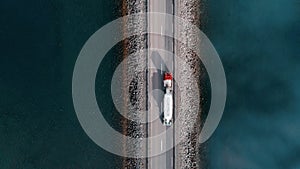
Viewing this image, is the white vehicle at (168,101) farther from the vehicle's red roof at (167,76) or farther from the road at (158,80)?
the road at (158,80)

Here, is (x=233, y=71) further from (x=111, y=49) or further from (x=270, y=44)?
(x=111, y=49)

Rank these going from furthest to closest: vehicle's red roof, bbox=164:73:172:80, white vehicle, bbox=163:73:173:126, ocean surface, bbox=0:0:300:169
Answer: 1. ocean surface, bbox=0:0:300:169
2. vehicle's red roof, bbox=164:73:172:80
3. white vehicle, bbox=163:73:173:126

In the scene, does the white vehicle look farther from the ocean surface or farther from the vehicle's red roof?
the ocean surface

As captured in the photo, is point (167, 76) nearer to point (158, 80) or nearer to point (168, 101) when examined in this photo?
point (158, 80)

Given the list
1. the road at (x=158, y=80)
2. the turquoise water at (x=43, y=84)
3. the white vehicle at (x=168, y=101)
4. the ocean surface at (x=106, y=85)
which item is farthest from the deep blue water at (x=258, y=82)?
the turquoise water at (x=43, y=84)

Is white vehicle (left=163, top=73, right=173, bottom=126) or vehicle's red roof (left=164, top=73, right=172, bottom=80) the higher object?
vehicle's red roof (left=164, top=73, right=172, bottom=80)

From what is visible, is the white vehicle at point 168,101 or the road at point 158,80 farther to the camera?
the road at point 158,80

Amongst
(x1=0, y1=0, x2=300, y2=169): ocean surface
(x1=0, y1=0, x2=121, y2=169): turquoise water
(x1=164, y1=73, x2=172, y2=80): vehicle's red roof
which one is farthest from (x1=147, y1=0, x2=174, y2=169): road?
(x1=0, y1=0, x2=121, y2=169): turquoise water
